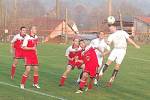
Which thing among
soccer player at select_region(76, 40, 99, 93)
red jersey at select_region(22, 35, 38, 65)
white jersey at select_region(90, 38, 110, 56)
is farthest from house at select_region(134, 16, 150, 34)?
soccer player at select_region(76, 40, 99, 93)

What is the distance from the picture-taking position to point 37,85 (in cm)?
1423

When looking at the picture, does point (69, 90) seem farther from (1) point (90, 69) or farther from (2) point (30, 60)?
(2) point (30, 60)

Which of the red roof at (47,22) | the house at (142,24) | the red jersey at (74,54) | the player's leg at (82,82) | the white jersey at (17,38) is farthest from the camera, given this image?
the house at (142,24)

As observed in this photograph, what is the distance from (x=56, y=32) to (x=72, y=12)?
11592 centimetres

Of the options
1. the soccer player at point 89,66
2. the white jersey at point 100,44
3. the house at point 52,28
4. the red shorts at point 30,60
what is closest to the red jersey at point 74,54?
the white jersey at point 100,44

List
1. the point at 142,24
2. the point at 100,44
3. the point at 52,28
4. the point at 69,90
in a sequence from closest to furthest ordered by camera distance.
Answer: the point at 69,90 < the point at 100,44 < the point at 52,28 < the point at 142,24

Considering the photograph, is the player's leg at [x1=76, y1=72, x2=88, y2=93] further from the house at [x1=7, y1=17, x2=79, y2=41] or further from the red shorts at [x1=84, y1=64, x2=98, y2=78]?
the house at [x1=7, y1=17, x2=79, y2=41]

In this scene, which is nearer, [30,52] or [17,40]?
[30,52]

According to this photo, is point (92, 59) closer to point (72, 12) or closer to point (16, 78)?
point (16, 78)

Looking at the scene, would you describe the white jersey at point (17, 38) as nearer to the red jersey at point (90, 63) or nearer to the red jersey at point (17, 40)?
the red jersey at point (17, 40)

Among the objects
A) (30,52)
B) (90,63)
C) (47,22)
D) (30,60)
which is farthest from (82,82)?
(47,22)

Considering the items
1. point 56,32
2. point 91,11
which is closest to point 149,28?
point 56,32

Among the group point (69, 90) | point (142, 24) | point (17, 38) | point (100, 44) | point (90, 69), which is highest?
point (17, 38)

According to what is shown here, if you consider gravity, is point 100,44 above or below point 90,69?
above
